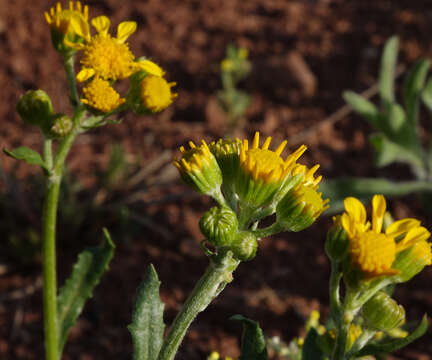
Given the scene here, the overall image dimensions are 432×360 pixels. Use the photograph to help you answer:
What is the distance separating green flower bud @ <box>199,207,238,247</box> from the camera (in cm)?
170

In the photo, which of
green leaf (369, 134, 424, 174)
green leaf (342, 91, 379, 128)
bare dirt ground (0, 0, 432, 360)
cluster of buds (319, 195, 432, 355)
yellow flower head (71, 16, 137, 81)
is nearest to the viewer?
cluster of buds (319, 195, 432, 355)

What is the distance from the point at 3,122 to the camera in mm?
4152

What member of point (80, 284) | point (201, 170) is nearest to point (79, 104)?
point (201, 170)

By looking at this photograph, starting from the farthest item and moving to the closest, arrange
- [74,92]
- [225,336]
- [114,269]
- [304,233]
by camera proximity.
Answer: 1. [304,233]
2. [114,269]
3. [225,336]
4. [74,92]

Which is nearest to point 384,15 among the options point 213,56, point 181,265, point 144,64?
point 213,56

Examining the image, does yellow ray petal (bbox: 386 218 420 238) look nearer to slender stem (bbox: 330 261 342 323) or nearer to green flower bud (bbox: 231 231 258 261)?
slender stem (bbox: 330 261 342 323)

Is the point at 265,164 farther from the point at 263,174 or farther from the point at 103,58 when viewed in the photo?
the point at 103,58

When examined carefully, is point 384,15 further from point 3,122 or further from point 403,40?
point 3,122

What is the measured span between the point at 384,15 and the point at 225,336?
3241 mm

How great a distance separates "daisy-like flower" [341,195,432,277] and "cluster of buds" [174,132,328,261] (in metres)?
0.11

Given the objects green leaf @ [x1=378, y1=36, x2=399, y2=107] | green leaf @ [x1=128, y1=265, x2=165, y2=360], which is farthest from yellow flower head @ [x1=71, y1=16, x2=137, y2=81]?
green leaf @ [x1=378, y1=36, x2=399, y2=107]

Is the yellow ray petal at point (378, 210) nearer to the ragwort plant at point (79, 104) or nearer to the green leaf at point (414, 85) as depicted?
the ragwort plant at point (79, 104)

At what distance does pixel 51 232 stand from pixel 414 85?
2537mm

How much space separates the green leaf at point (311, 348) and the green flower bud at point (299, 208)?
1.83 ft
